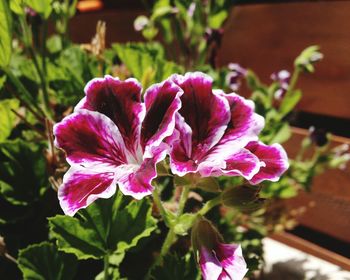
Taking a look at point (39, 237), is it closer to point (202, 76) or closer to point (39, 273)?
point (39, 273)

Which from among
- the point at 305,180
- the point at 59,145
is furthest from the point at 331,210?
the point at 59,145

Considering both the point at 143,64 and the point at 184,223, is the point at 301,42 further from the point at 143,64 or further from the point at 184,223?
the point at 184,223

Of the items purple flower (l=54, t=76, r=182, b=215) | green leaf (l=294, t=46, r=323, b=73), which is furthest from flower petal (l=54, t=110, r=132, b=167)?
green leaf (l=294, t=46, r=323, b=73)

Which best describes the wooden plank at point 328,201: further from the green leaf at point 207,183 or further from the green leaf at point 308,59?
the green leaf at point 207,183

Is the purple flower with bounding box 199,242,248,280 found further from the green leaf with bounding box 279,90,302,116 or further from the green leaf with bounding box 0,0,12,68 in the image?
the green leaf with bounding box 279,90,302,116

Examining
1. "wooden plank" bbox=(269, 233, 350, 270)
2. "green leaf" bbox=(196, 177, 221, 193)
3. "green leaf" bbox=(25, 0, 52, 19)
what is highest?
"green leaf" bbox=(25, 0, 52, 19)

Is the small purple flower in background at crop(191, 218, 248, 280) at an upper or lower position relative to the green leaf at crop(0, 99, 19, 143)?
lower

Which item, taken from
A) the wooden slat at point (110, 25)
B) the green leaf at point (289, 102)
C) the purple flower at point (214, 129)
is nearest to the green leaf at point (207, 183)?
the purple flower at point (214, 129)
